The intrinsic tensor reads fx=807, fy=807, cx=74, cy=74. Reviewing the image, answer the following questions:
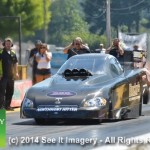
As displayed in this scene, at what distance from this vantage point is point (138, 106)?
675 inches

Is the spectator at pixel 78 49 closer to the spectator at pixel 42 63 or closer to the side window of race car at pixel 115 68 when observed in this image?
the spectator at pixel 42 63

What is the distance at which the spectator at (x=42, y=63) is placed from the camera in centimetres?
2144

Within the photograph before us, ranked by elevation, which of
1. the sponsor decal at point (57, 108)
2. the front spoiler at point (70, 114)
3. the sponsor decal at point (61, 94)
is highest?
the sponsor decal at point (61, 94)

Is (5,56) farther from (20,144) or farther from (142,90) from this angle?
(20,144)

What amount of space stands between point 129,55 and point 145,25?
67429mm

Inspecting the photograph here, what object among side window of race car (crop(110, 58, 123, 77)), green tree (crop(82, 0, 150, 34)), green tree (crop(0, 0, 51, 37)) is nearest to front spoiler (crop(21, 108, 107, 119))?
side window of race car (crop(110, 58, 123, 77))

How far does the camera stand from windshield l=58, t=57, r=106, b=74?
16.7 m

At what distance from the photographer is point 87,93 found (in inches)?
606

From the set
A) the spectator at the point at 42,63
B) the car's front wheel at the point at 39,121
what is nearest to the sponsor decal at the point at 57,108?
the car's front wheel at the point at 39,121

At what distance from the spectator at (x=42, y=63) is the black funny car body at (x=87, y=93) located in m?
4.32

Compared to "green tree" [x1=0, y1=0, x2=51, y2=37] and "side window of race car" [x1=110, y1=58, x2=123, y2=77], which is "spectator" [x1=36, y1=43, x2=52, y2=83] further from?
"green tree" [x1=0, y1=0, x2=51, y2=37]

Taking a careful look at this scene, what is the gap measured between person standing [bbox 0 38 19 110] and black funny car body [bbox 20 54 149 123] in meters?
3.17

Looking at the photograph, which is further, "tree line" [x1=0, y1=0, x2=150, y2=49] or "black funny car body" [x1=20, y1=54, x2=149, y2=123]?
"tree line" [x1=0, y1=0, x2=150, y2=49]

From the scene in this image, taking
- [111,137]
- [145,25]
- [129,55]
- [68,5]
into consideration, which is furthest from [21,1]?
[111,137]
